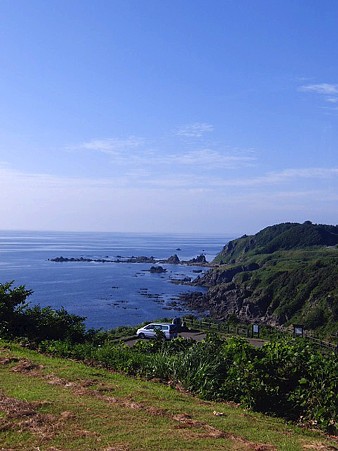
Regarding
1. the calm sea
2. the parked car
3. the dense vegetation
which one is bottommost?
the calm sea

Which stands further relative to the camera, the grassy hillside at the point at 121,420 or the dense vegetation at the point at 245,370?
the dense vegetation at the point at 245,370

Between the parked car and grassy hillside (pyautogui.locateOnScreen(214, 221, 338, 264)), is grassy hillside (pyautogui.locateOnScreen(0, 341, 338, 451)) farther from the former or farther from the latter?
grassy hillside (pyautogui.locateOnScreen(214, 221, 338, 264))

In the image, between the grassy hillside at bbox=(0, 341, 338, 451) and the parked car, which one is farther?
the parked car

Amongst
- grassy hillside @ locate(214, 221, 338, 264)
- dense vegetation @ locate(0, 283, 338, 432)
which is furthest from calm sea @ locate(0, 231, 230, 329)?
dense vegetation @ locate(0, 283, 338, 432)

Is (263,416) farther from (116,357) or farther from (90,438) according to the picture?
(116,357)

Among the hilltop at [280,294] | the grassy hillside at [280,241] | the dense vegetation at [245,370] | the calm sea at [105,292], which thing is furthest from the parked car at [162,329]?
the grassy hillside at [280,241]

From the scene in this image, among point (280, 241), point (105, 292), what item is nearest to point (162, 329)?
point (105, 292)

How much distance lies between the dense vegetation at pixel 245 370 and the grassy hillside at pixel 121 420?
0.40 m

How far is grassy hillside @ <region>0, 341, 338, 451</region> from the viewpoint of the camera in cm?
536

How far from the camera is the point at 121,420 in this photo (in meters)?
6.03

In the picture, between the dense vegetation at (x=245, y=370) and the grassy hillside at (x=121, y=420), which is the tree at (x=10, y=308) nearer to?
the dense vegetation at (x=245, y=370)

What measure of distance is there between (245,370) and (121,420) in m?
2.64

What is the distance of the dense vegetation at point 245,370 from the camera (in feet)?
23.7

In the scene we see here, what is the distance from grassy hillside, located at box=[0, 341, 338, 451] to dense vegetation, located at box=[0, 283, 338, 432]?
0.40 metres
